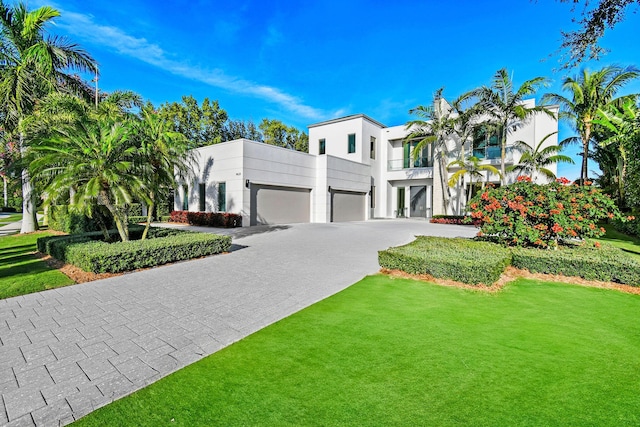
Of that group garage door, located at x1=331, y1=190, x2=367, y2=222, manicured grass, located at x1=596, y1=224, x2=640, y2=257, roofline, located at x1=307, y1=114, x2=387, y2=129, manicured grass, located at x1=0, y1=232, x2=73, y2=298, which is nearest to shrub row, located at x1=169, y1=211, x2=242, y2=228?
garage door, located at x1=331, y1=190, x2=367, y2=222

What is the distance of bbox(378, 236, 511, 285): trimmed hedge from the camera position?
611 cm

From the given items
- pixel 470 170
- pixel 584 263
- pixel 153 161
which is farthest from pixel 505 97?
pixel 153 161

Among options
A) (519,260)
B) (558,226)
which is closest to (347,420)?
(519,260)

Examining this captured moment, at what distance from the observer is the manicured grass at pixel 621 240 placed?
447 inches

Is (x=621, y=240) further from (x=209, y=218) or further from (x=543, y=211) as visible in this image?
(x=209, y=218)

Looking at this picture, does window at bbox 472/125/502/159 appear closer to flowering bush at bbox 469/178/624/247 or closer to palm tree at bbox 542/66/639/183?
palm tree at bbox 542/66/639/183

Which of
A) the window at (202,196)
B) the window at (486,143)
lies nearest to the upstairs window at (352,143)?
the window at (486,143)

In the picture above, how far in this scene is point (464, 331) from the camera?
4.05 m

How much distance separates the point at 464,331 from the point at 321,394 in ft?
7.86

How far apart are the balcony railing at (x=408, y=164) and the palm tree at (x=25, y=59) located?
23.1 metres

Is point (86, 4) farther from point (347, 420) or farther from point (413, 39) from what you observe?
point (347, 420)

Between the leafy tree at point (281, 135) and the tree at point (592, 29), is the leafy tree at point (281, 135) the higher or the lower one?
the higher one

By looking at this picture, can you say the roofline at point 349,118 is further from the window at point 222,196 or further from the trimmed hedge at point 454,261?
the trimmed hedge at point 454,261

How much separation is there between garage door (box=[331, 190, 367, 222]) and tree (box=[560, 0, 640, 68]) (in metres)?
15.5
